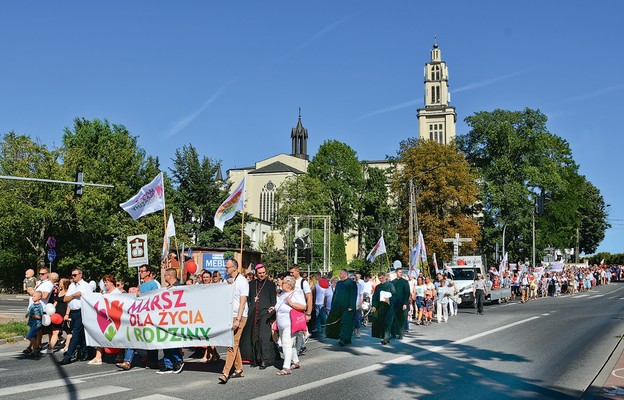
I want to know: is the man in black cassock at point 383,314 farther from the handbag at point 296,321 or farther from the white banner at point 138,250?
the white banner at point 138,250

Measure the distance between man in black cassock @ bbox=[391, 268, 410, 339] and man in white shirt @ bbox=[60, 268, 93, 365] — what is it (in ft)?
24.6

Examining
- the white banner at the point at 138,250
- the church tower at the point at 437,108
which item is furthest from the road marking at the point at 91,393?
the church tower at the point at 437,108

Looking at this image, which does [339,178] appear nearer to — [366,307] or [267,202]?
[267,202]

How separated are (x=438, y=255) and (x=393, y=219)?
2209 centimetres

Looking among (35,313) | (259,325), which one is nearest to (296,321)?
(259,325)

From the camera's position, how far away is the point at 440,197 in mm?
56781

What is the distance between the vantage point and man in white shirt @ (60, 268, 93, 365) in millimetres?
11969

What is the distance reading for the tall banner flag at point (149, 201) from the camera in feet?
58.7

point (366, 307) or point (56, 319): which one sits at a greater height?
point (56, 319)

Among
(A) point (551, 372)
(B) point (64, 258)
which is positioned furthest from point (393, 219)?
(A) point (551, 372)

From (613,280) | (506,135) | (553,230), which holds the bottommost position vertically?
(613,280)

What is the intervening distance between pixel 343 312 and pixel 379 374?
4.68m

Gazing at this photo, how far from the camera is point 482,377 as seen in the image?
10.2m

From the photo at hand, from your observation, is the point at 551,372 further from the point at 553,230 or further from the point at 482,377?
the point at 553,230
